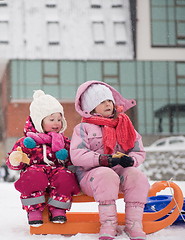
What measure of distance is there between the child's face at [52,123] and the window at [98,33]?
22.1ft

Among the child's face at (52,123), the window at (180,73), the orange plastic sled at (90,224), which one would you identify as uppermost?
the window at (180,73)

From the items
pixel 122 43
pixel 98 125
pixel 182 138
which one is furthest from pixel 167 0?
pixel 98 125

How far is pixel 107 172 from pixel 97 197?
8cm

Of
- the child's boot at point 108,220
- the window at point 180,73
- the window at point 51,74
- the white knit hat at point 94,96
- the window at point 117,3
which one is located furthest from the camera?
the window at point 180,73

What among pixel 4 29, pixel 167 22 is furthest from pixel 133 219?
pixel 167 22

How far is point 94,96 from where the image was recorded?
147 centimetres

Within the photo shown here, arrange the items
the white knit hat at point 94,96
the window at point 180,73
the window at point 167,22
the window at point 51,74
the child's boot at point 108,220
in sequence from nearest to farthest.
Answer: the child's boot at point 108,220 < the white knit hat at point 94,96 < the window at point 167,22 < the window at point 51,74 < the window at point 180,73

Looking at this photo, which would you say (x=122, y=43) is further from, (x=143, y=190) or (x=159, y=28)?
(x=143, y=190)

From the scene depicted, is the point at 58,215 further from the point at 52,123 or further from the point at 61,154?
the point at 52,123

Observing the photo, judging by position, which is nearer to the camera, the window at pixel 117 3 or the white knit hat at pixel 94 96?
the white knit hat at pixel 94 96

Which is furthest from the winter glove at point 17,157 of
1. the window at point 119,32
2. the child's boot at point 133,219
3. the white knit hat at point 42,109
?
the window at point 119,32

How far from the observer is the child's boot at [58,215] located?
1354 millimetres

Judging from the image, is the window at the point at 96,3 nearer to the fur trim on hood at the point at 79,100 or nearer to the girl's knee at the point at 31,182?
the fur trim on hood at the point at 79,100

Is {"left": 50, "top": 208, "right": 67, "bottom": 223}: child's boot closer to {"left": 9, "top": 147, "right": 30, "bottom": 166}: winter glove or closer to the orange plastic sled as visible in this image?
the orange plastic sled
